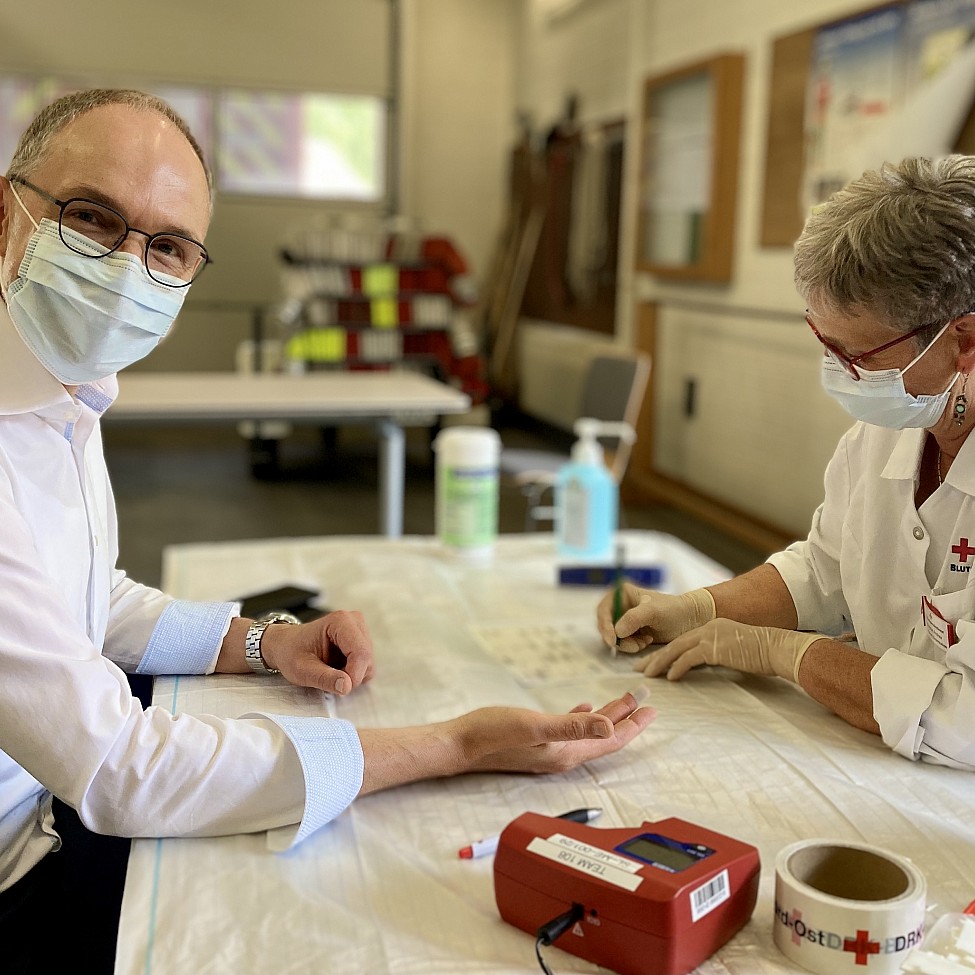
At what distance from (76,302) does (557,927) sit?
603mm

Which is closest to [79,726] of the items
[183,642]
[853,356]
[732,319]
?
[183,642]

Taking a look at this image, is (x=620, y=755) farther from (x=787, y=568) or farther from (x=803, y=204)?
(x=803, y=204)

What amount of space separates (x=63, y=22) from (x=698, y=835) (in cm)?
510

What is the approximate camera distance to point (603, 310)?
561cm

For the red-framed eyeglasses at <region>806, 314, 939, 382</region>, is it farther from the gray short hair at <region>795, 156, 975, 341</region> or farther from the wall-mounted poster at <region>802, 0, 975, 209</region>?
the wall-mounted poster at <region>802, 0, 975, 209</region>

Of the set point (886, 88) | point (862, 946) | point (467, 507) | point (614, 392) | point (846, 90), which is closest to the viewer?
point (862, 946)

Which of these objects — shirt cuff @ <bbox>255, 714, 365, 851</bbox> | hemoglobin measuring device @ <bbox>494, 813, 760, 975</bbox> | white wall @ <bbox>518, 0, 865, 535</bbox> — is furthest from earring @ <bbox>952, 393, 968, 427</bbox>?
white wall @ <bbox>518, 0, 865, 535</bbox>

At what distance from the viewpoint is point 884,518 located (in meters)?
0.94

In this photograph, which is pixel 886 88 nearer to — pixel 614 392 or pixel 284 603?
pixel 614 392

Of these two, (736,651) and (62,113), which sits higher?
(62,113)

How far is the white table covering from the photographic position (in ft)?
2.24

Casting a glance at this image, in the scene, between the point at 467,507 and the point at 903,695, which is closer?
the point at 903,695

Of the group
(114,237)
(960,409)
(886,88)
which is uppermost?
(886,88)

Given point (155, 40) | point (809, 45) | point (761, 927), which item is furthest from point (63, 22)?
point (761, 927)
